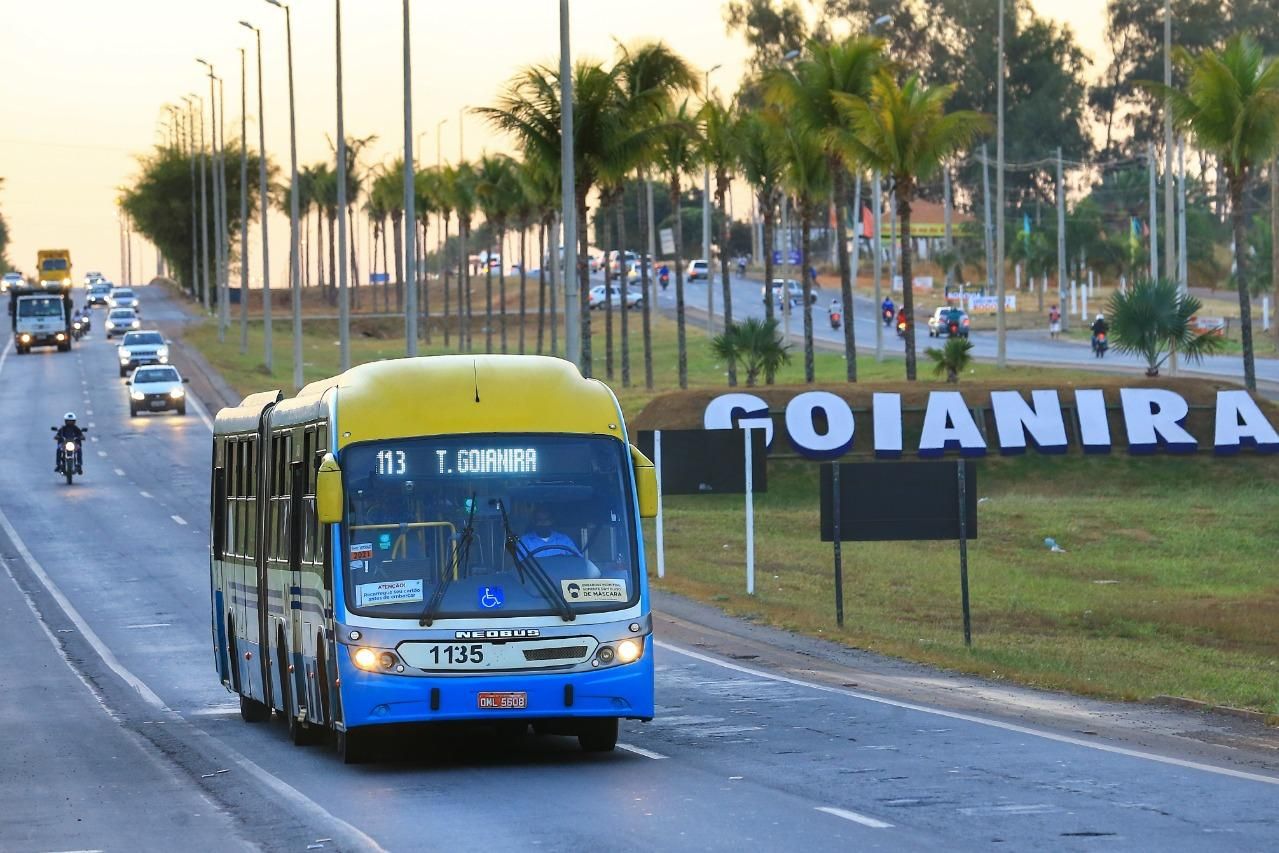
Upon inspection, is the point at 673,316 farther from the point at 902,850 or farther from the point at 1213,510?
the point at 902,850

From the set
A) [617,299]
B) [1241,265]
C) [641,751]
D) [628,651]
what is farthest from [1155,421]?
[617,299]

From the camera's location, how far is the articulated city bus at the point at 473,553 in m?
14.2

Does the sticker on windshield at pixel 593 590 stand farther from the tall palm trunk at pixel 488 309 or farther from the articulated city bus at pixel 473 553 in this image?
the tall palm trunk at pixel 488 309

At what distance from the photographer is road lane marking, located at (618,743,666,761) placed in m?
15.1

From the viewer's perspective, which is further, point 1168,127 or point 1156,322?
point 1168,127

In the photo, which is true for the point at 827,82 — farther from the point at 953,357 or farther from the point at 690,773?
the point at 690,773

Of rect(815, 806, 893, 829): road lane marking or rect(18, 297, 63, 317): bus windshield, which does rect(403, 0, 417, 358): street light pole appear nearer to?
rect(815, 806, 893, 829): road lane marking

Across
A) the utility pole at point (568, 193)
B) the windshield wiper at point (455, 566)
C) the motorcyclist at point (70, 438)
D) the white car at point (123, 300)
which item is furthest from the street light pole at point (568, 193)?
the white car at point (123, 300)

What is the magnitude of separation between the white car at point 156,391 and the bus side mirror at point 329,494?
53724mm

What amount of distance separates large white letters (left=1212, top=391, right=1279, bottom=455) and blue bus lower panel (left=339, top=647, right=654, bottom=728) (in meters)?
33.4

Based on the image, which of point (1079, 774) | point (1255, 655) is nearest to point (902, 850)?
point (1079, 774)

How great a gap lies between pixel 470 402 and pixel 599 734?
99.5 inches

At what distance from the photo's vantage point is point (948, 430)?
148ft

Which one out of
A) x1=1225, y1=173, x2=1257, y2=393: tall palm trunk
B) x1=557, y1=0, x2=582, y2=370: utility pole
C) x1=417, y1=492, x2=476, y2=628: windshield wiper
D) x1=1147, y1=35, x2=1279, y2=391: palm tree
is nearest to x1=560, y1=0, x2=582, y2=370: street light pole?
x1=557, y1=0, x2=582, y2=370: utility pole
